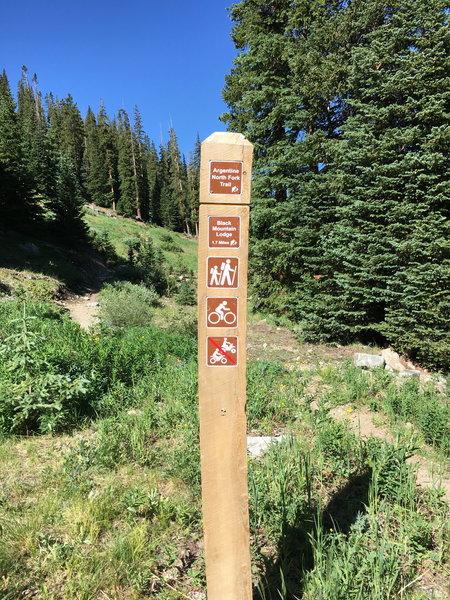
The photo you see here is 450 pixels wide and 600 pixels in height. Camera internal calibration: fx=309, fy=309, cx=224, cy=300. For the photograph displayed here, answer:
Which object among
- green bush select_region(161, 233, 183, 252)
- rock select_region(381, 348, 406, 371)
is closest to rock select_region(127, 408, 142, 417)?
rock select_region(381, 348, 406, 371)

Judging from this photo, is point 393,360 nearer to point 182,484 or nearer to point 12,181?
point 182,484

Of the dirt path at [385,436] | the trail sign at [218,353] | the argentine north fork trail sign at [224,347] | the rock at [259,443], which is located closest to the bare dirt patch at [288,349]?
the dirt path at [385,436]

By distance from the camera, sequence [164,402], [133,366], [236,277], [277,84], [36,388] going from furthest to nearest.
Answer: [277,84], [133,366], [164,402], [36,388], [236,277]

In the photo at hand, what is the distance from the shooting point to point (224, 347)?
1546mm

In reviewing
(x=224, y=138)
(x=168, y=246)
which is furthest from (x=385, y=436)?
(x=168, y=246)

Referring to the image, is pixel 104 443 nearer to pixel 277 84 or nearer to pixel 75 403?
pixel 75 403

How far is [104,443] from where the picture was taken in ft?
10.4

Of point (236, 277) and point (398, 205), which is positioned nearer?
point (236, 277)

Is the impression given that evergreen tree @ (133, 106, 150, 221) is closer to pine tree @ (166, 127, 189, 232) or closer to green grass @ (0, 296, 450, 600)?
pine tree @ (166, 127, 189, 232)

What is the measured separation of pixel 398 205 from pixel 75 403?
25.4 ft

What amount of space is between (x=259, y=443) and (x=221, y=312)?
256cm

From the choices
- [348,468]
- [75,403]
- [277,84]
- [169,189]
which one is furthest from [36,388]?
[169,189]

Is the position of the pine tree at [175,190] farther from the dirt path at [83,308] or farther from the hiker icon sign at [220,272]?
the hiker icon sign at [220,272]

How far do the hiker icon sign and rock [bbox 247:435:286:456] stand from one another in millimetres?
2433
